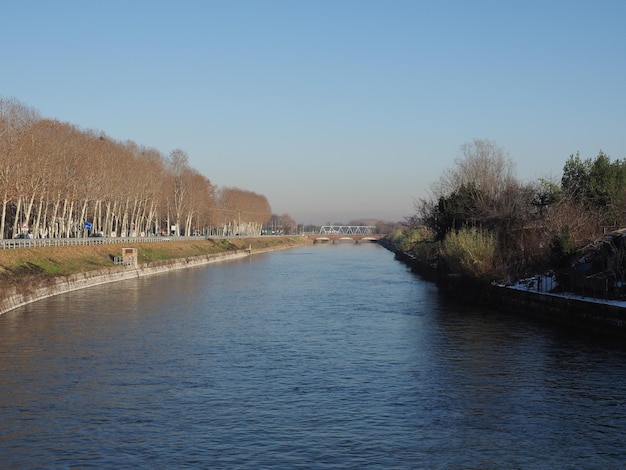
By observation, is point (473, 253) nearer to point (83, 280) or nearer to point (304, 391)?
point (83, 280)

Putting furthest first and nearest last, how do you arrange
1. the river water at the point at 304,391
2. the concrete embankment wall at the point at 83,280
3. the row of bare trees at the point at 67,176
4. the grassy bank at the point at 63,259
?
1. the row of bare trees at the point at 67,176
2. the grassy bank at the point at 63,259
3. the concrete embankment wall at the point at 83,280
4. the river water at the point at 304,391

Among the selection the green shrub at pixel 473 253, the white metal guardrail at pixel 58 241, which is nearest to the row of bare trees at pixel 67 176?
the white metal guardrail at pixel 58 241

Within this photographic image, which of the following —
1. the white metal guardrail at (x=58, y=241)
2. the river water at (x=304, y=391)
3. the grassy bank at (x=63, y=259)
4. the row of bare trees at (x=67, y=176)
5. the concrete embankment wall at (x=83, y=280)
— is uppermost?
the row of bare trees at (x=67, y=176)

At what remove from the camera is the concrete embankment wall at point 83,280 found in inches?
1860

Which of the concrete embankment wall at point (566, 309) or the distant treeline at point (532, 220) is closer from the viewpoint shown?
the concrete embankment wall at point (566, 309)

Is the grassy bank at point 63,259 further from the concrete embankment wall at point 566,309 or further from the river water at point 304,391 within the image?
the concrete embankment wall at point 566,309

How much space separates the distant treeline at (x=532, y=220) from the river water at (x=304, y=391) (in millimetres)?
7966

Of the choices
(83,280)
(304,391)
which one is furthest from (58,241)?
(304,391)

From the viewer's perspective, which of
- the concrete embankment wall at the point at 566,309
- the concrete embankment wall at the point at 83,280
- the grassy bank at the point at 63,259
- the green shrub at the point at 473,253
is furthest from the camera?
the green shrub at the point at 473,253

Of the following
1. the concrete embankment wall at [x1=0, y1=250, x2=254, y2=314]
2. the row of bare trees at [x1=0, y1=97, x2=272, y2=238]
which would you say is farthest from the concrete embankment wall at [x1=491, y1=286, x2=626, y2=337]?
the row of bare trees at [x1=0, y1=97, x2=272, y2=238]

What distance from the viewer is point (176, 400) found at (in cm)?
2288

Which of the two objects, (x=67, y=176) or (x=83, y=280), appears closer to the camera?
(x=83, y=280)

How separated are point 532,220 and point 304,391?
42.0m

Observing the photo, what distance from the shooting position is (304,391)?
23984mm
